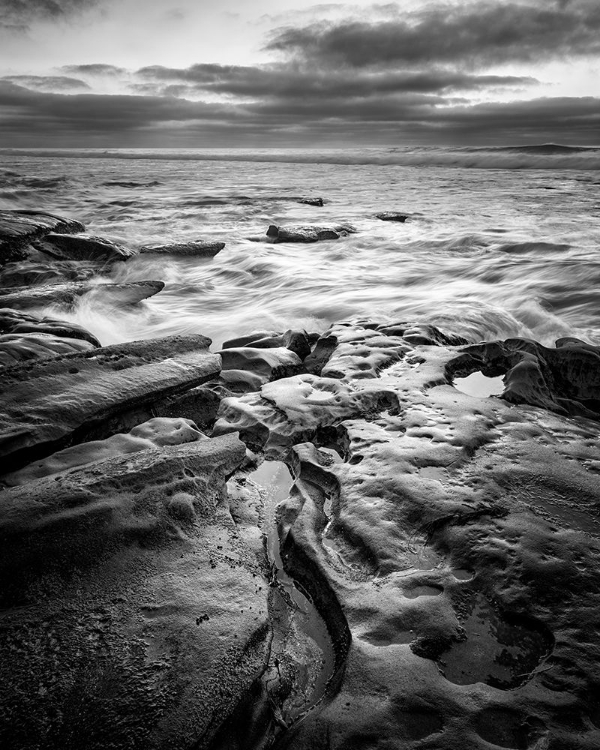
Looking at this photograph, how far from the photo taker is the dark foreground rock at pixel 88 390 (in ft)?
8.23

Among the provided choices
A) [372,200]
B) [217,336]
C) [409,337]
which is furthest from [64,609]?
[372,200]

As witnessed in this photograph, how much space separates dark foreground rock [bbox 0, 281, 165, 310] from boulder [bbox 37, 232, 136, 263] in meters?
1.94

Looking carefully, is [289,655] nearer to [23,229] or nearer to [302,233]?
[23,229]

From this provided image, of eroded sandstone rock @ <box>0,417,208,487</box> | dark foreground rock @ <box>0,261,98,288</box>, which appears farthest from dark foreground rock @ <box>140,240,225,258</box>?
eroded sandstone rock @ <box>0,417,208,487</box>

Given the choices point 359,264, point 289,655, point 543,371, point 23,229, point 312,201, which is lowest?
point 359,264

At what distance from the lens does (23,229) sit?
8.20 m

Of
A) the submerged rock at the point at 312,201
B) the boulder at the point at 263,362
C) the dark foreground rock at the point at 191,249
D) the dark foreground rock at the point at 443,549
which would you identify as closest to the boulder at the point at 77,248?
the dark foreground rock at the point at 191,249

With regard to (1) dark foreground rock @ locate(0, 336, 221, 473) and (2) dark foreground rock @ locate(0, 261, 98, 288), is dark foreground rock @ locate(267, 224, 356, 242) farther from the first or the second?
(1) dark foreground rock @ locate(0, 336, 221, 473)

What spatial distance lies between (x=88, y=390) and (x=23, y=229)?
6607mm

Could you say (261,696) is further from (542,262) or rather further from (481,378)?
(542,262)

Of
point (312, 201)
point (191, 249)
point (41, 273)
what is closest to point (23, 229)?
point (41, 273)

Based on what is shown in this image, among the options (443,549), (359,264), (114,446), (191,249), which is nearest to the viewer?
(443,549)

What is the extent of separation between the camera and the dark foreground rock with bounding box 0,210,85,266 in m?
7.69

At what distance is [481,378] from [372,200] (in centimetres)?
1456
